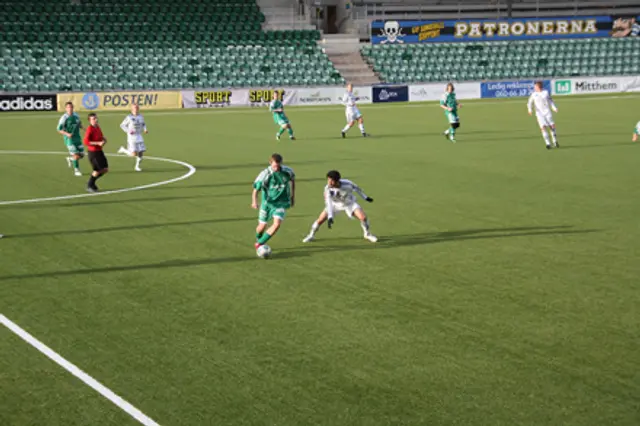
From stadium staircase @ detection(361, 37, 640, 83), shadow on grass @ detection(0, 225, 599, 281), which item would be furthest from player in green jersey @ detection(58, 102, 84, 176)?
stadium staircase @ detection(361, 37, 640, 83)

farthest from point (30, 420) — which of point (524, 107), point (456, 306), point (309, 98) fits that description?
point (309, 98)

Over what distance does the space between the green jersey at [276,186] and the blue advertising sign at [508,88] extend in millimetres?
47610

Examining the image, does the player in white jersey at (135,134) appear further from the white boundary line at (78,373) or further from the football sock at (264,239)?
the white boundary line at (78,373)

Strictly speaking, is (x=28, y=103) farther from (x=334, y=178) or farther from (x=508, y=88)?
(x=334, y=178)

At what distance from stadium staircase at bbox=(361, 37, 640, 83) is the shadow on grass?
48.2 m

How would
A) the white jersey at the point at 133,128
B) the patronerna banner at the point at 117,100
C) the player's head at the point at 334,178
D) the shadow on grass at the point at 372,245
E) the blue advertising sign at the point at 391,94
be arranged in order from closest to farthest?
the shadow on grass at the point at 372,245, the player's head at the point at 334,178, the white jersey at the point at 133,128, the patronerna banner at the point at 117,100, the blue advertising sign at the point at 391,94

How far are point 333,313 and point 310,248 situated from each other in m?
A: 4.12

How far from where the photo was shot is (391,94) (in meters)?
59.1

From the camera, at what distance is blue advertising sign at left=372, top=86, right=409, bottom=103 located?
59.0m

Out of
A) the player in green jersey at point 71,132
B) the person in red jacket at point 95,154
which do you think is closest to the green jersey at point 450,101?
the player in green jersey at point 71,132

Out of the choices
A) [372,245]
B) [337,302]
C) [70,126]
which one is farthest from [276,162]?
[70,126]

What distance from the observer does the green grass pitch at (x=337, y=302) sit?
27.7 ft

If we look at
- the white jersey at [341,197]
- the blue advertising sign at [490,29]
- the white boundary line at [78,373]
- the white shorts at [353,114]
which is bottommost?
the white boundary line at [78,373]

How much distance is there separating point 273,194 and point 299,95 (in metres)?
43.1
